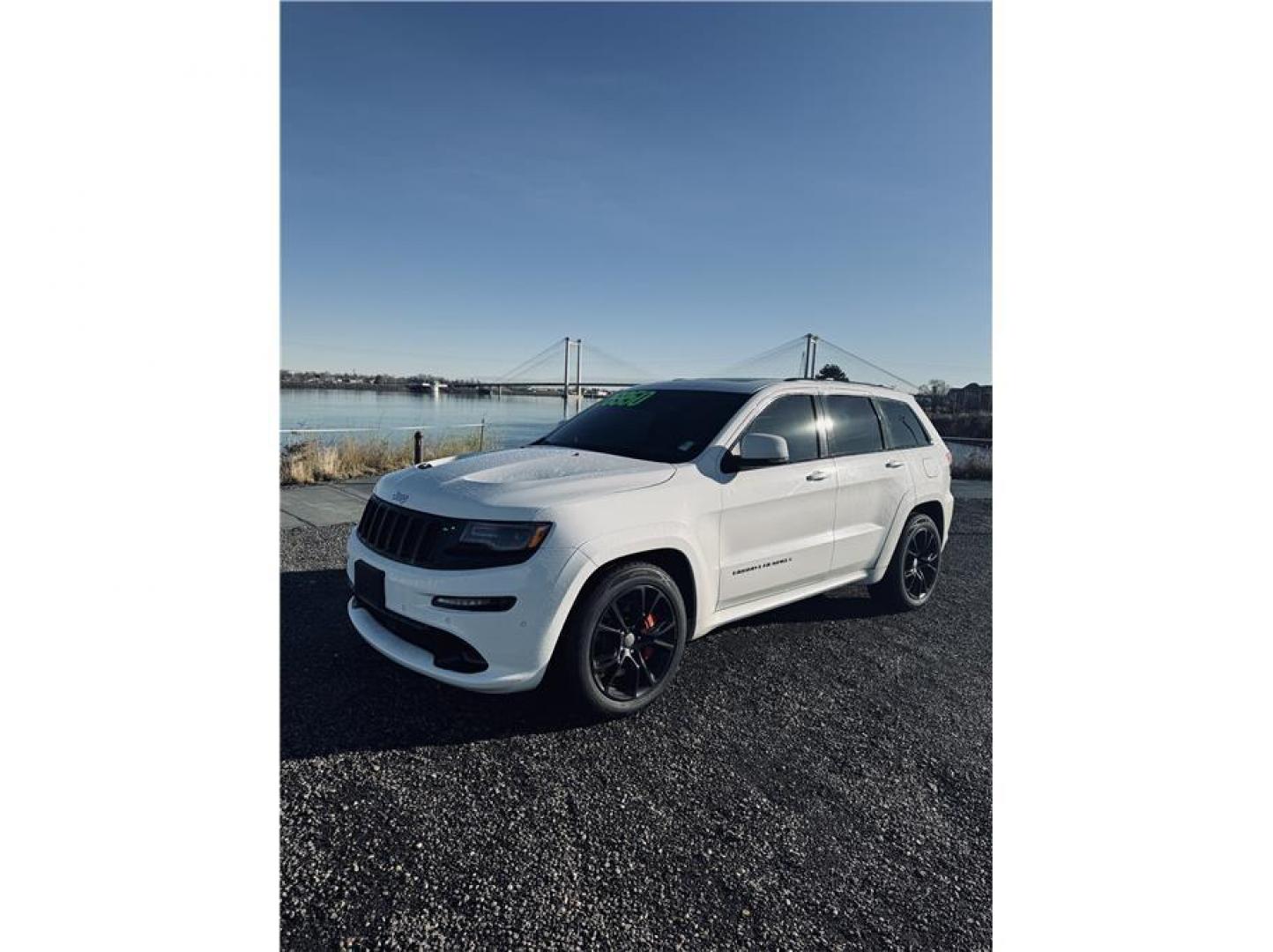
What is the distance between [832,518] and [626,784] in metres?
2.03

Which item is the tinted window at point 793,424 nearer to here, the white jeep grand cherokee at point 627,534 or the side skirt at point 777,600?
the white jeep grand cherokee at point 627,534

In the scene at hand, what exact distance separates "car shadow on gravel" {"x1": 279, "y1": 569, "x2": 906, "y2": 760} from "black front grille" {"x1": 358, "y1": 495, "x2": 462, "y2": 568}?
67 cm

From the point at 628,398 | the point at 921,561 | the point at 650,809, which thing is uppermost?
the point at 628,398

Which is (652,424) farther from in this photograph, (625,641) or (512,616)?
(512,616)

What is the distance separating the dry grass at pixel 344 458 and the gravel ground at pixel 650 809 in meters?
6.19

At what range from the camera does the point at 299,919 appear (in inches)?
71.4

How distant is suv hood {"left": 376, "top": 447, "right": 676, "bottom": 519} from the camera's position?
2.73 meters

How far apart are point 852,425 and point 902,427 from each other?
2.05 feet

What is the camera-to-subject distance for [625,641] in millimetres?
2885

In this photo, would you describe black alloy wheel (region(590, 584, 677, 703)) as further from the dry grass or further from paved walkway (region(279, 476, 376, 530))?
the dry grass

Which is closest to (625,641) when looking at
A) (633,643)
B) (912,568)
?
(633,643)

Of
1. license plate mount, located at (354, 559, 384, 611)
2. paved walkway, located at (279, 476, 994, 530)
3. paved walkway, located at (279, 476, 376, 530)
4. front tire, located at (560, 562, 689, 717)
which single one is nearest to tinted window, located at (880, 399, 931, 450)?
paved walkway, located at (279, 476, 994, 530)
